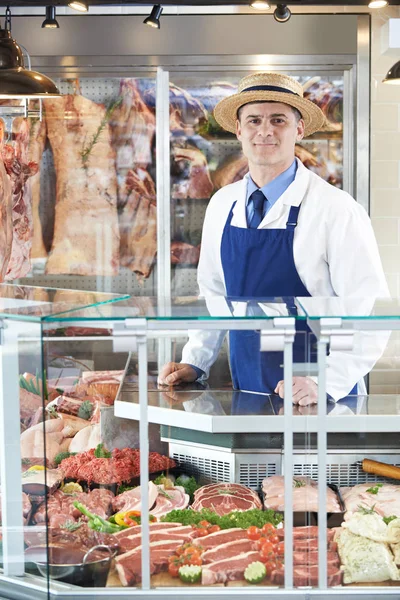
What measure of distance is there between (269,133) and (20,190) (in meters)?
2.08

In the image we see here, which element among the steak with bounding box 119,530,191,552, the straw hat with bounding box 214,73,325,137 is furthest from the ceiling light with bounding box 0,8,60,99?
the steak with bounding box 119,530,191,552

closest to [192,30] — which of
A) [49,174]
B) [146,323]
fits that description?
[49,174]

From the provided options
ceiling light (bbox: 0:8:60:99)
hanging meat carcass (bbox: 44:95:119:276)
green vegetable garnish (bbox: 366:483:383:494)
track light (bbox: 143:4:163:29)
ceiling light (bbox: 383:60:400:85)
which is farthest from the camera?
hanging meat carcass (bbox: 44:95:119:276)

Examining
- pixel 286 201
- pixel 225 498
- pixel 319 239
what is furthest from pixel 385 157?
pixel 225 498

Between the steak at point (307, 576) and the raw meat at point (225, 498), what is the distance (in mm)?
252

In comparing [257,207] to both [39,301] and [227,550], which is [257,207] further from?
[227,550]

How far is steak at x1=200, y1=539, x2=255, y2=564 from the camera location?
1953 millimetres

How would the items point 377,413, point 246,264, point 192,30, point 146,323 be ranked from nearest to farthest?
point 146,323, point 377,413, point 246,264, point 192,30

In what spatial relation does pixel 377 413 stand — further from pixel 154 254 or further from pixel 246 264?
pixel 154 254

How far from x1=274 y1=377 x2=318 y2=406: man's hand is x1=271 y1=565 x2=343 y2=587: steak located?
386 millimetres

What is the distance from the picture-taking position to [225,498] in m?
2.20

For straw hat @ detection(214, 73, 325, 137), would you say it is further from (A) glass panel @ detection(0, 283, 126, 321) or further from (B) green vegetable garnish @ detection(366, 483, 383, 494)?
(B) green vegetable garnish @ detection(366, 483, 383, 494)

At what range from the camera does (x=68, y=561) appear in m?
1.93

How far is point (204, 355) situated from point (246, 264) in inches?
53.0
